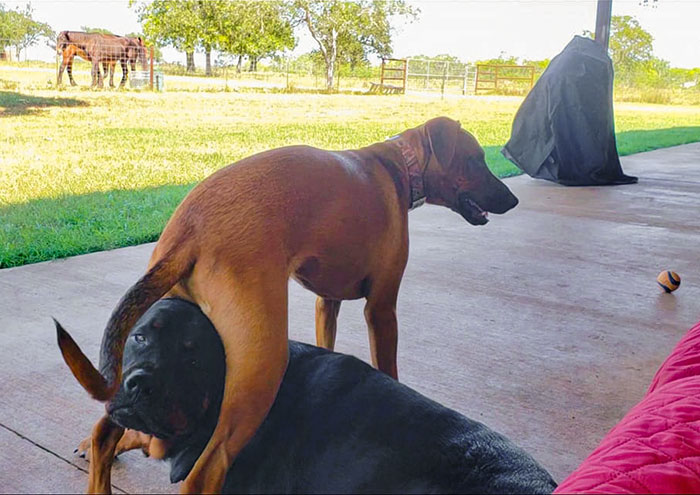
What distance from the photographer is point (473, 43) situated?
85.1 inches

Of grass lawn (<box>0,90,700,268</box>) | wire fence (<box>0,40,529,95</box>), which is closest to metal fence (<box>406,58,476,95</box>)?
wire fence (<box>0,40,529,95</box>)

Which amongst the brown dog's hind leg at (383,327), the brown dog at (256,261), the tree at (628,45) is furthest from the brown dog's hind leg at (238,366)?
the tree at (628,45)

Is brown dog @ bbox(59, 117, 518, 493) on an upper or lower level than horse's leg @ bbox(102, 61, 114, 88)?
lower

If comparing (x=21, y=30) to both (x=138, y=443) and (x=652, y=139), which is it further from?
(x=652, y=139)

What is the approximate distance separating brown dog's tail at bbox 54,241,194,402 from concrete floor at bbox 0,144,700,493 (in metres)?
0.46

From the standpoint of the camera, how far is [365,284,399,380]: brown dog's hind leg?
1196 millimetres

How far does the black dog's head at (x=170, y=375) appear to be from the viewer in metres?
0.83

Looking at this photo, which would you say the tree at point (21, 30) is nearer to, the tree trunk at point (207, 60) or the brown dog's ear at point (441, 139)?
the tree trunk at point (207, 60)

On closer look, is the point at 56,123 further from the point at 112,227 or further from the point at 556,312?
the point at 556,312

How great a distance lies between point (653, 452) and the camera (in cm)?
103

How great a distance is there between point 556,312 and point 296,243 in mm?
2141

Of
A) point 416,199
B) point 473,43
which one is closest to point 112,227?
point 473,43

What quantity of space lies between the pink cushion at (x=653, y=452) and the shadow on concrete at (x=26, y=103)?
382 cm

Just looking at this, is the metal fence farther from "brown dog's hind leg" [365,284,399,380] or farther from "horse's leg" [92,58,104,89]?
"brown dog's hind leg" [365,284,399,380]
